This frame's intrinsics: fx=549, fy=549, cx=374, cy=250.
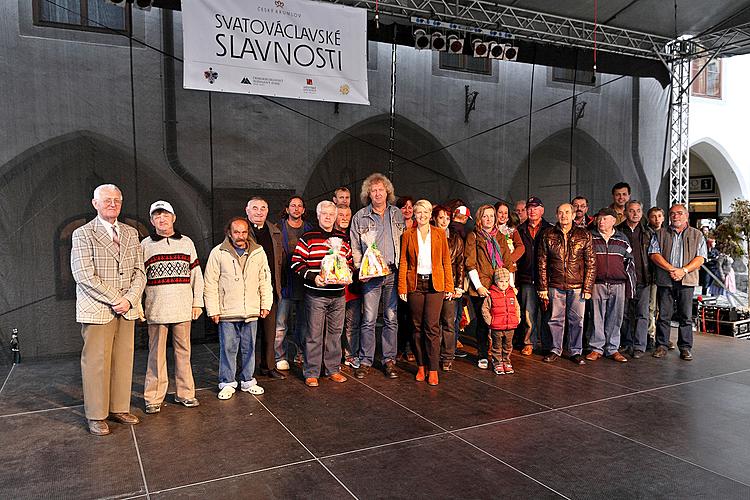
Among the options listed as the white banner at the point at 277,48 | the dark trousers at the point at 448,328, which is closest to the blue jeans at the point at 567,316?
the dark trousers at the point at 448,328

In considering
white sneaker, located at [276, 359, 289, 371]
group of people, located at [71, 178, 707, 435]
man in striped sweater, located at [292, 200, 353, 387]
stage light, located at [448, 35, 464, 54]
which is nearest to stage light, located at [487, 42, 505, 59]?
stage light, located at [448, 35, 464, 54]

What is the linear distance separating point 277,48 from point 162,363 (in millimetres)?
3232

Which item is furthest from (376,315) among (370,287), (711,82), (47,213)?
(711,82)

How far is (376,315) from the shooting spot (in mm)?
4355

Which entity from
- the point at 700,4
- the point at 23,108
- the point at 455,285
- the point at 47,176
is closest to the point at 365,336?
the point at 455,285

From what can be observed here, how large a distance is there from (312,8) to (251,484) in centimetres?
449

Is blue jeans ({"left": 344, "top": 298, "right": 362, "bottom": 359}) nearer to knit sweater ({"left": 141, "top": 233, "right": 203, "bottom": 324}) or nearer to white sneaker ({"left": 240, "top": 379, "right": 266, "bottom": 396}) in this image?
white sneaker ({"left": 240, "top": 379, "right": 266, "bottom": 396})

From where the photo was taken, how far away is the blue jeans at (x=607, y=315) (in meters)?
4.89

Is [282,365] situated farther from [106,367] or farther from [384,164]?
[384,164]

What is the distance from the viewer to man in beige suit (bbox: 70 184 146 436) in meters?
3.18

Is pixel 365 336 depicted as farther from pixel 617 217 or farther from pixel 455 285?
pixel 617 217

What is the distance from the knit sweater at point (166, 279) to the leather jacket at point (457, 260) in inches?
82.1

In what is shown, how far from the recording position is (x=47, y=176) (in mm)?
4848

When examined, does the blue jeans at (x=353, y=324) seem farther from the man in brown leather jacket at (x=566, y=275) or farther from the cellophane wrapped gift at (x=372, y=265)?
the man in brown leather jacket at (x=566, y=275)
